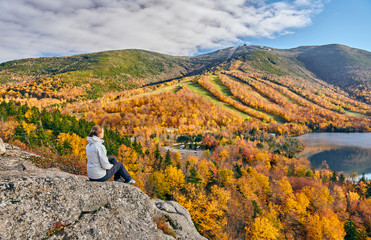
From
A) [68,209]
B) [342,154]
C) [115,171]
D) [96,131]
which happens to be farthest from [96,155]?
[342,154]

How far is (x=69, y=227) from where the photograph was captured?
673 cm

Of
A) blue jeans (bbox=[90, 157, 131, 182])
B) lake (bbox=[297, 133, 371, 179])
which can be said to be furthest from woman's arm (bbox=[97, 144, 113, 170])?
lake (bbox=[297, 133, 371, 179])

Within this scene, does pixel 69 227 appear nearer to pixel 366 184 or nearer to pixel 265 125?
pixel 366 184

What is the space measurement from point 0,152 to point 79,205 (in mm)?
9525

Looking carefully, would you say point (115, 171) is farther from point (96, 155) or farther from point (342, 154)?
point (342, 154)

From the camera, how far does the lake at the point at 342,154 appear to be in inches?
4136

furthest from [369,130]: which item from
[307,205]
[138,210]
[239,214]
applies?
[138,210]

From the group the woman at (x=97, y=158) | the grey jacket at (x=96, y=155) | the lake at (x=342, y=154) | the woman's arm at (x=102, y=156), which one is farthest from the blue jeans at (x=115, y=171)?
the lake at (x=342, y=154)

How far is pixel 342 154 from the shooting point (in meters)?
121

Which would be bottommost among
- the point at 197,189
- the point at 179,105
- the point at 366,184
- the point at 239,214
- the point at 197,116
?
the point at 366,184

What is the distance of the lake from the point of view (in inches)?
4136

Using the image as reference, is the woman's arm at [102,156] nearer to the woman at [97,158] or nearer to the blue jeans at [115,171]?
the woman at [97,158]

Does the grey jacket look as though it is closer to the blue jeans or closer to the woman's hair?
the woman's hair

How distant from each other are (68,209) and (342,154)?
162 meters
